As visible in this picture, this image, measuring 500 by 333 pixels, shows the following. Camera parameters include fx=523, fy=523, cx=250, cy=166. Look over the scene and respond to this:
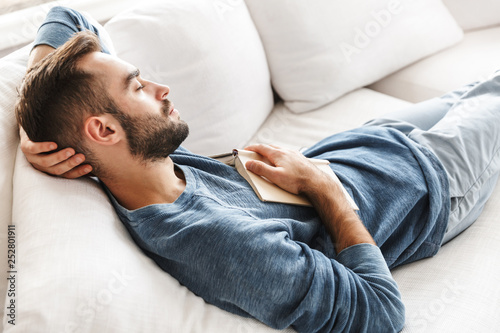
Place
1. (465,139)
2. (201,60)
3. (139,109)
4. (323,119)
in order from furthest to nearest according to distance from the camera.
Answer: (323,119), (201,60), (465,139), (139,109)

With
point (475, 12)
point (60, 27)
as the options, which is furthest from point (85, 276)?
point (475, 12)

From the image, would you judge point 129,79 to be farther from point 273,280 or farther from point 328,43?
point 328,43

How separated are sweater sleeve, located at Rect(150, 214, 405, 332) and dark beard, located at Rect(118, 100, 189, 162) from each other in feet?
0.54

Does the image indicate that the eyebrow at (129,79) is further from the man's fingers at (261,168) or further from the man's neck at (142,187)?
the man's fingers at (261,168)

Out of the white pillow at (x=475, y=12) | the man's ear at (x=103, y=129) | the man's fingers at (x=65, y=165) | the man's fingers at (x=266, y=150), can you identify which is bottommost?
the man's fingers at (x=266, y=150)

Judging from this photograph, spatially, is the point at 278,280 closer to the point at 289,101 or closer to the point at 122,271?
the point at 122,271

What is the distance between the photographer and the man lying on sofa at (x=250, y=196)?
937 millimetres

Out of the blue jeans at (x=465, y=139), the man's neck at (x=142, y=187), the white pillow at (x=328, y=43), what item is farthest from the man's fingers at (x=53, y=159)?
the white pillow at (x=328, y=43)

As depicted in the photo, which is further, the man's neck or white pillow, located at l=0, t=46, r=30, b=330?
the man's neck

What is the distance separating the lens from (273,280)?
91cm

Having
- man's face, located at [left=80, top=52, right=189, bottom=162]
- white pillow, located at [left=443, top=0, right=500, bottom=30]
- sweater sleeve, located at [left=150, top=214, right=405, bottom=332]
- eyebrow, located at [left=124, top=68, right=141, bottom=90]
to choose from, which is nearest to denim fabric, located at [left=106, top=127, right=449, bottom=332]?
sweater sleeve, located at [left=150, top=214, right=405, bottom=332]

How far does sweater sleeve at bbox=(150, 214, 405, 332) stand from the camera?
3.02 ft

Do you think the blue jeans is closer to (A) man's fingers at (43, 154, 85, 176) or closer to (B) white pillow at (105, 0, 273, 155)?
(B) white pillow at (105, 0, 273, 155)

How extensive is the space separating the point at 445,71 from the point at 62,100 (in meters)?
1.48
